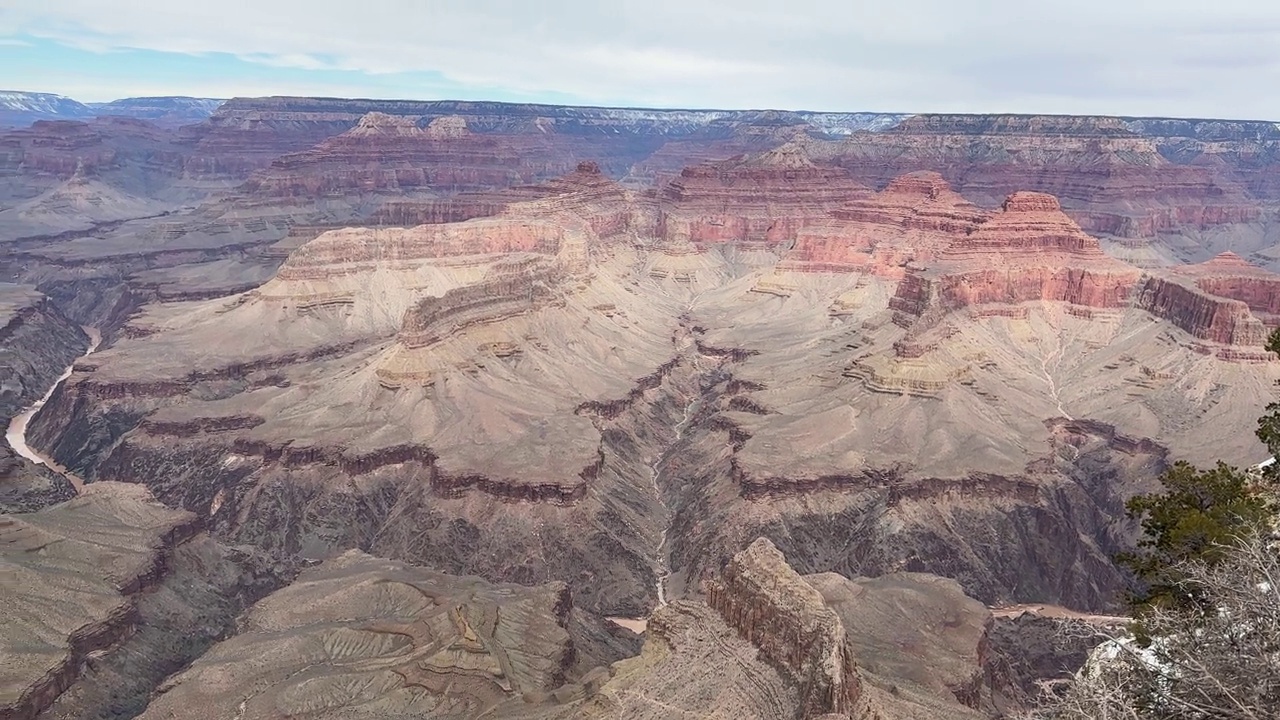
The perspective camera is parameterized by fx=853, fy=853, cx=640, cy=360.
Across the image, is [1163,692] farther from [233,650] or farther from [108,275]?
[108,275]

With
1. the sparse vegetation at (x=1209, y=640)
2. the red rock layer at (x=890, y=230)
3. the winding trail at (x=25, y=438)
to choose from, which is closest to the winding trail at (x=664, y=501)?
the sparse vegetation at (x=1209, y=640)

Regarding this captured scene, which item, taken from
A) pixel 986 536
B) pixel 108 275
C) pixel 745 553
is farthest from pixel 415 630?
pixel 108 275

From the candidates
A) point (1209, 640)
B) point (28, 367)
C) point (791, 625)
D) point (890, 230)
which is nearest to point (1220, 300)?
point (890, 230)

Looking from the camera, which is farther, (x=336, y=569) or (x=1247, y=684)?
(x=336, y=569)

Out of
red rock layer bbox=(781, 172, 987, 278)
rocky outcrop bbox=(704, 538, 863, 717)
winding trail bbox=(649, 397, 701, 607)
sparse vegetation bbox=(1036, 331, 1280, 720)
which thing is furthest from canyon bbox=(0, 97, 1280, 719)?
sparse vegetation bbox=(1036, 331, 1280, 720)

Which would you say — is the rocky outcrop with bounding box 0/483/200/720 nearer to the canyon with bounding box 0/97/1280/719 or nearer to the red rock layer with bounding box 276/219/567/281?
the canyon with bounding box 0/97/1280/719

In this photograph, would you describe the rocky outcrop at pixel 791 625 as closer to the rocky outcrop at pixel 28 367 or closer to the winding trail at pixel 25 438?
the rocky outcrop at pixel 28 367
